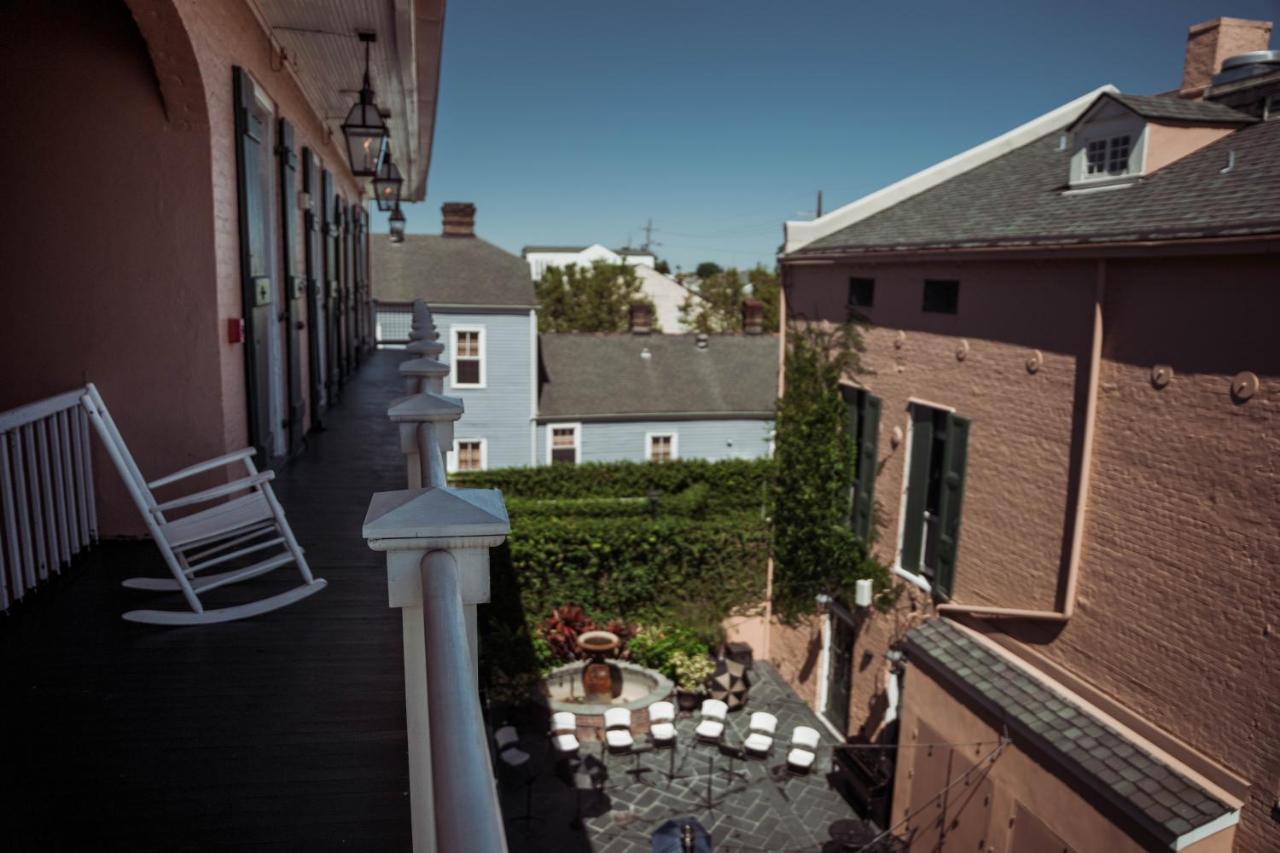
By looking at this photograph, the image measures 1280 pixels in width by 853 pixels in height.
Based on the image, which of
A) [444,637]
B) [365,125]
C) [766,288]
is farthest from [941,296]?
[766,288]

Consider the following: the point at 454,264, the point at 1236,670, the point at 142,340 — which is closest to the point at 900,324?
the point at 1236,670

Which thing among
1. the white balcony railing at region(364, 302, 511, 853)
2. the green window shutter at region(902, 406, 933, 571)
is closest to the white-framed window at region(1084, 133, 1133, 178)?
the green window shutter at region(902, 406, 933, 571)

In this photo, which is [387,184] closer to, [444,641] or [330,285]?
[330,285]

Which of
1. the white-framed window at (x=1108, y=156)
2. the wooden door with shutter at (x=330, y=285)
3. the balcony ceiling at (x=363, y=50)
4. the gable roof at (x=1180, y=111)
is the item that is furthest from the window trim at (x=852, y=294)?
the wooden door with shutter at (x=330, y=285)

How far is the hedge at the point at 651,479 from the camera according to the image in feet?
69.3

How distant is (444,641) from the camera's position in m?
1.53

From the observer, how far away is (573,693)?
13945mm

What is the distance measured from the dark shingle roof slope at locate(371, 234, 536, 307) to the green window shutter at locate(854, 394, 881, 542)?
38.0 feet

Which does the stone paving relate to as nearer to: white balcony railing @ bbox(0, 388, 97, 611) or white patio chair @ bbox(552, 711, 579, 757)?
white patio chair @ bbox(552, 711, 579, 757)

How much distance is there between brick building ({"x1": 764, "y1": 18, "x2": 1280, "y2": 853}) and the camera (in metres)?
7.18

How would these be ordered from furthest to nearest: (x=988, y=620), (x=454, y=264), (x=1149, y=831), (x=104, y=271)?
1. (x=454, y=264)
2. (x=988, y=620)
3. (x=1149, y=831)
4. (x=104, y=271)

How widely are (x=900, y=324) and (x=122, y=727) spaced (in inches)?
420

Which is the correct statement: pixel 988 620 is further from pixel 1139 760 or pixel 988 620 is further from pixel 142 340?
pixel 142 340

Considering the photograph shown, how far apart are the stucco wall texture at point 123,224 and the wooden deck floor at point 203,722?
1162 mm
